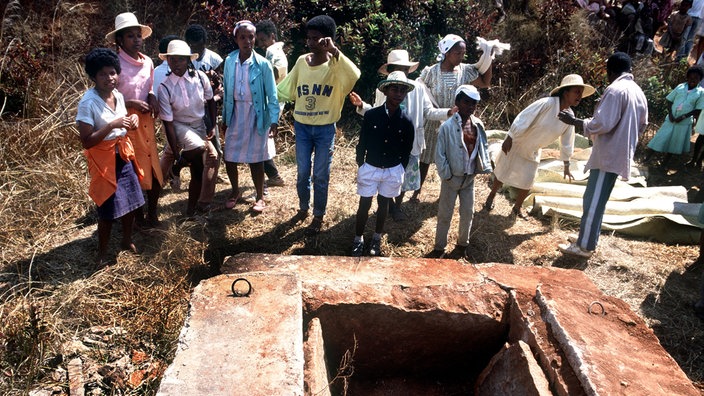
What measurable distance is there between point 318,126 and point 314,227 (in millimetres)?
916

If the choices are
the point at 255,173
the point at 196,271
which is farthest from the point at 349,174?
the point at 196,271

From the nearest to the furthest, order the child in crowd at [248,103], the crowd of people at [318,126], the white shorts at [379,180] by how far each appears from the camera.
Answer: the crowd of people at [318,126], the white shorts at [379,180], the child in crowd at [248,103]

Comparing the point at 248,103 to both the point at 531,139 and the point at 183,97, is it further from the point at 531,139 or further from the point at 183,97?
the point at 531,139

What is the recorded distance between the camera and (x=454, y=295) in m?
3.10

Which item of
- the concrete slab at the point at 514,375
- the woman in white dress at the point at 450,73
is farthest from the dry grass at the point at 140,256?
the concrete slab at the point at 514,375

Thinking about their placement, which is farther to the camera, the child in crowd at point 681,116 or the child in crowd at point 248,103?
the child in crowd at point 681,116

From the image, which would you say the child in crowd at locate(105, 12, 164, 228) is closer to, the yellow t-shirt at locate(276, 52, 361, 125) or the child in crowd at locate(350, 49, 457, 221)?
the yellow t-shirt at locate(276, 52, 361, 125)

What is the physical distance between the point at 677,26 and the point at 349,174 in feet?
23.8

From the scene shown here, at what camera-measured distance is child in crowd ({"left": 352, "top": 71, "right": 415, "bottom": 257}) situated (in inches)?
Answer: 156

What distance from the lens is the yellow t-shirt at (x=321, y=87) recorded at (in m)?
4.26

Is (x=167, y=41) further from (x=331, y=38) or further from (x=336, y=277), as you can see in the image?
(x=336, y=277)

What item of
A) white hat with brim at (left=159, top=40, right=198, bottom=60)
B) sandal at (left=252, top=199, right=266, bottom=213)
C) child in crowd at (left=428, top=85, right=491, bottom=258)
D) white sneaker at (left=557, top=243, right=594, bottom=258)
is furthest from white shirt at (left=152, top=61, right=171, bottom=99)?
white sneaker at (left=557, top=243, right=594, bottom=258)

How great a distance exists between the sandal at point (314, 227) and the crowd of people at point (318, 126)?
12mm

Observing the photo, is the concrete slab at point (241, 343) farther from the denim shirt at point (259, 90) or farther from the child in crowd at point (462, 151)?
the denim shirt at point (259, 90)
